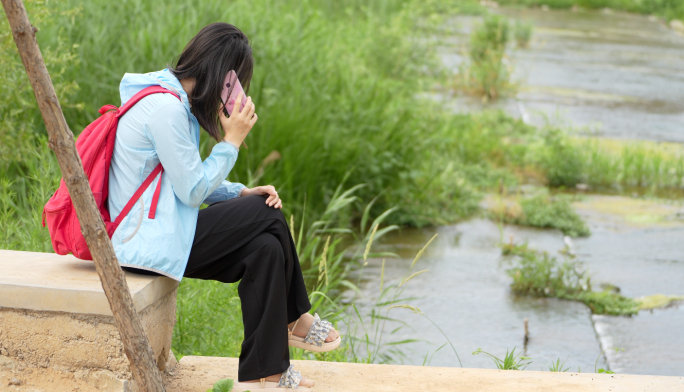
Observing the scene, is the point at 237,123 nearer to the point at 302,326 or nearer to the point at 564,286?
the point at 302,326

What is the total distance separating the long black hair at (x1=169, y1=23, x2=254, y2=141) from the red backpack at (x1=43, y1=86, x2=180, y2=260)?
0.42 ft

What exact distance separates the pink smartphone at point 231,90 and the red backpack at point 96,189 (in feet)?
0.61

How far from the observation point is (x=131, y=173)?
2473mm

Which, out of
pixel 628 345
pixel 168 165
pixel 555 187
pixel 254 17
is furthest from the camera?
pixel 555 187

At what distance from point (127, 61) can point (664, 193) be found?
4.95m

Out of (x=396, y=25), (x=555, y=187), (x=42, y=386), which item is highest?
(x=396, y=25)

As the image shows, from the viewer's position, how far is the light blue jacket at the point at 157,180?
2.41 m

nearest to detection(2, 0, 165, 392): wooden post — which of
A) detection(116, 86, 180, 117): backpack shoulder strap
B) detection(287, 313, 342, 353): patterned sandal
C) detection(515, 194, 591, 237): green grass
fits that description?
detection(116, 86, 180, 117): backpack shoulder strap

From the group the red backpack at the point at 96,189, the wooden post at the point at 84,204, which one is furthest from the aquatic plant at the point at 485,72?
the wooden post at the point at 84,204

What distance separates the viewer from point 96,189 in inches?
97.2

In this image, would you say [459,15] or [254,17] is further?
[459,15]

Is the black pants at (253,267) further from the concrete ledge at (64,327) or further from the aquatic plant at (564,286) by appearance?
the aquatic plant at (564,286)

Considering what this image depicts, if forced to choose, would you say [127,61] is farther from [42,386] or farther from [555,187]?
[555,187]

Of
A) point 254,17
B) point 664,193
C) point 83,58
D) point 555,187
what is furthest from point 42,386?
point 664,193
